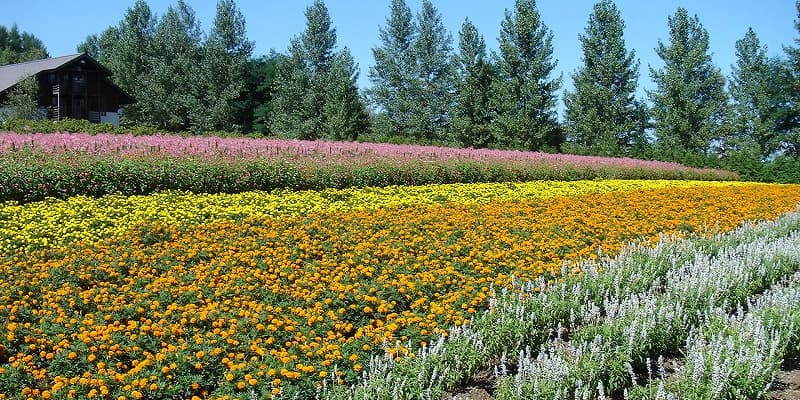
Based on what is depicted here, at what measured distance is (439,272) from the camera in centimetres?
635

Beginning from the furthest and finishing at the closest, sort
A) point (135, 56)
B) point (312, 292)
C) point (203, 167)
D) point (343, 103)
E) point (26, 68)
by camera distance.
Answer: point (135, 56) → point (26, 68) → point (343, 103) → point (203, 167) → point (312, 292)

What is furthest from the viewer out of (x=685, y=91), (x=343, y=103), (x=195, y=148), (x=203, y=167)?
(x=685, y=91)

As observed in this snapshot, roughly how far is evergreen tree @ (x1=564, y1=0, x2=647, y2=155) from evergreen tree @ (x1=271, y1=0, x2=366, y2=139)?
13185mm

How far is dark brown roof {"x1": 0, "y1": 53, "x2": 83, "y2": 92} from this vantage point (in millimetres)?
38125

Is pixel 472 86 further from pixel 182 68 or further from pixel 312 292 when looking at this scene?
pixel 312 292

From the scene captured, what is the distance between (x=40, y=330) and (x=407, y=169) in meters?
10.9

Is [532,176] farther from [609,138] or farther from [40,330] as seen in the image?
[609,138]

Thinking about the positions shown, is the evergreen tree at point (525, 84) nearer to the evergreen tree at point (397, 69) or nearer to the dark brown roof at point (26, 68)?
the evergreen tree at point (397, 69)

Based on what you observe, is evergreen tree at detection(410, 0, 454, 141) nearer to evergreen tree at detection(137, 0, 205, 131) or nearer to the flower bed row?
evergreen tree at detection(137, 0, 205, 131)

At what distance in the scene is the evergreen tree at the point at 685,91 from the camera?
123 feet

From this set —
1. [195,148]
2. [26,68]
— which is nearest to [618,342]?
[195,148]

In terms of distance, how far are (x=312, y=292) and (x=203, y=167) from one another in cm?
658

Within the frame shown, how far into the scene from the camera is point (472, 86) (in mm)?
36219

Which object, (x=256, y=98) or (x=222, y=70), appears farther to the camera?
(x=256, y=98)
